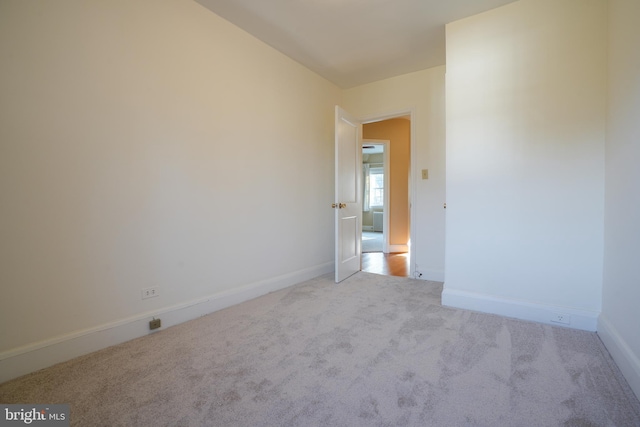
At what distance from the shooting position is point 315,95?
371cm

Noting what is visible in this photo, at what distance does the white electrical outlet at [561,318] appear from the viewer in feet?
6.98

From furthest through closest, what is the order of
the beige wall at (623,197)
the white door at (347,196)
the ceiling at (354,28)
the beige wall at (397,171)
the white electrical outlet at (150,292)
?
1. the beige wall at (397,171)
2. the white door at (347,196)
3. the ceiling at (354,28)
4. the white electrical outlet at (150,292)
5. the beige wall at (623,197)

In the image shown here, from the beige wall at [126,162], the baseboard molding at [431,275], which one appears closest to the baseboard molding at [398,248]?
the baseboard molding at [431,275]

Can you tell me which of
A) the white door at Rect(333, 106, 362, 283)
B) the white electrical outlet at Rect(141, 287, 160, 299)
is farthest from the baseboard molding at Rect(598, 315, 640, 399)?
the white electrical outlet at Rect(141, 287, 160, 299)

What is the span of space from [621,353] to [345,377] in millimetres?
1544

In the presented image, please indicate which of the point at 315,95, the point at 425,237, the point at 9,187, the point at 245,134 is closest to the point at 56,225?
the point at 9,187

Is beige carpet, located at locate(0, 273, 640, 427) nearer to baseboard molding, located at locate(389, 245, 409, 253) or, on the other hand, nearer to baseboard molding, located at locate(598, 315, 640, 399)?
baseboard molding, located at locate(598, 315, 640, 399)

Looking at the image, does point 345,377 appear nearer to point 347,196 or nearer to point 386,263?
point 347,196

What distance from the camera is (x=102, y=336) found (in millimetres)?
1842

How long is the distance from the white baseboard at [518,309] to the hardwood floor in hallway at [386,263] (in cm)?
125

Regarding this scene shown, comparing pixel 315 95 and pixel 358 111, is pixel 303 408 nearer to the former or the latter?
pixel 315 95

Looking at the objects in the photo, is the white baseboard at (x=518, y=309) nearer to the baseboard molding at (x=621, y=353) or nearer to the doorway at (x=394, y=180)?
the baseboard molding at (x=621, y=353)

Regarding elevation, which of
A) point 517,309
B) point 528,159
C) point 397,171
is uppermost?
point 397,171

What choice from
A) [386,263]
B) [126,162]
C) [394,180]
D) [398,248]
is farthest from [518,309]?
[394,180]
